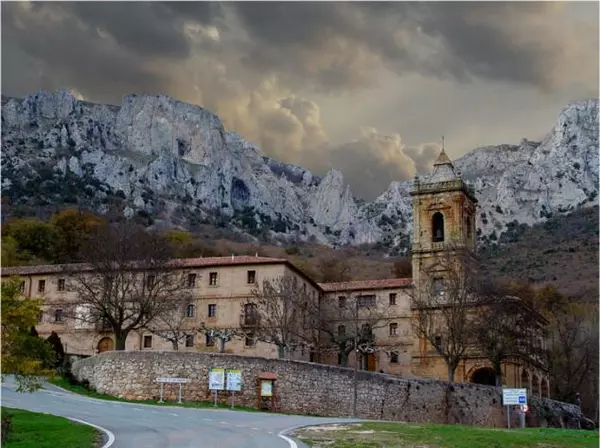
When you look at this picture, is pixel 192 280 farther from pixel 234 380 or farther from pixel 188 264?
pixel 234 380

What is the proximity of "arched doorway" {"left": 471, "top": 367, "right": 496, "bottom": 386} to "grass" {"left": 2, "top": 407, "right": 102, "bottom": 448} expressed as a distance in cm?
4629

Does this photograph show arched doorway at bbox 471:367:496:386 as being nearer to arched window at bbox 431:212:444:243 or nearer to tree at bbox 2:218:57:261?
arched window at bbox 431:212:444:243

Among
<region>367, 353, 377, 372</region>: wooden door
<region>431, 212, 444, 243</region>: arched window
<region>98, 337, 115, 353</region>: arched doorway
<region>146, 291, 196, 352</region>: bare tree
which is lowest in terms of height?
<region>367, 353, 377, 372</region>: wooden door

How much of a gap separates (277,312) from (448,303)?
14.3 metres

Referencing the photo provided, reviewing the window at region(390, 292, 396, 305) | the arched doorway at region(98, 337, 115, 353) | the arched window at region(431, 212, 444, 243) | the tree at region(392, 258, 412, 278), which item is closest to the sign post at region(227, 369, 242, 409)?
the arched doorway at region(98, 337, 115, 353)

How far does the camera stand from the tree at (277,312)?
65.4 metres

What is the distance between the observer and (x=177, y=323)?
6994cm

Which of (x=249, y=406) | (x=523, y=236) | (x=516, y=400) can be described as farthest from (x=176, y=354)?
(x=523, y=236)

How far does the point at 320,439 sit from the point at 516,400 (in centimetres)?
1811

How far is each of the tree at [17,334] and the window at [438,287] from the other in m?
50.2

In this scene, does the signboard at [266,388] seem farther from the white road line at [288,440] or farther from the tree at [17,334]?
the tree at [17,334]

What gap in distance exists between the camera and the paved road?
78.9ft

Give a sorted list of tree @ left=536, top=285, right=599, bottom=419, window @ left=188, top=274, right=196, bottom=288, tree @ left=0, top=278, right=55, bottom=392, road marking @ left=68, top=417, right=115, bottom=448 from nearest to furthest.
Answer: road marking @ left=68, top=417, right=115, bottom=448
tree @ left=0, top=278, right=55, bottom=392
window @ left=188, top=274, right=196, bottom=288
tree @ left=536, top=285, right=599, bottom=419

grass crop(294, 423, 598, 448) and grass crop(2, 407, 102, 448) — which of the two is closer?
grass crop(2, 407, 102, 448)
